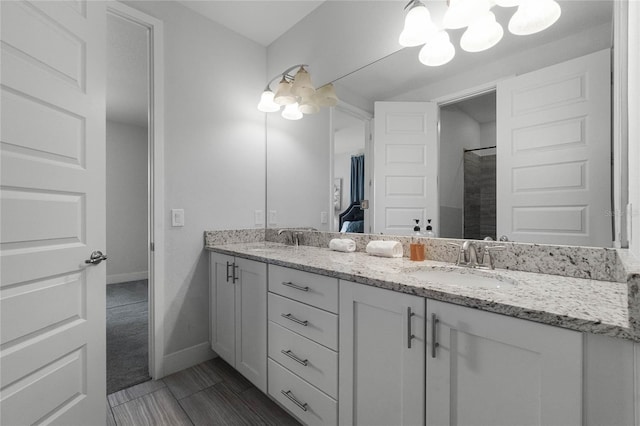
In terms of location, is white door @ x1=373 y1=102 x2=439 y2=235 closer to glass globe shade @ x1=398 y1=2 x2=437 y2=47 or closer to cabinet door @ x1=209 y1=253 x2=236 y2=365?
glass globe shade @ x1=398 y1=2 x2=437 y2=47

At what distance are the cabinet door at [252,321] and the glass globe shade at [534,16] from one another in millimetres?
1582

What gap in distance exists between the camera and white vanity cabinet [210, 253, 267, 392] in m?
1.53

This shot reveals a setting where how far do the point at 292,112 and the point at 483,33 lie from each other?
1.34 m

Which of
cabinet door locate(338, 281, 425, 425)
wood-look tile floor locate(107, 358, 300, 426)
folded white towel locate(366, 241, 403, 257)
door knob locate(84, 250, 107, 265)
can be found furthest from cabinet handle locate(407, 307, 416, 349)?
door knob locate(84, 250, 107, 265)

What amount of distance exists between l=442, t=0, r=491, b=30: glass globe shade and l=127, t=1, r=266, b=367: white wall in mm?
1614

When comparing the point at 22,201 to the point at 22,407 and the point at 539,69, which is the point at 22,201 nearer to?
the point at 22,407

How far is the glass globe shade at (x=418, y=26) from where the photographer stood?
137 cm

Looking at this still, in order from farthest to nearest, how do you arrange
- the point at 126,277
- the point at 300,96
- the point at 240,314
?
the point at 126,277 → the point at 300,96 → the point at 240,314

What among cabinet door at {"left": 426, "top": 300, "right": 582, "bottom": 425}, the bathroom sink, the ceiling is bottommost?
cabinet door at {"left": 426, "top": 300, "right": 582, "bottom": 425}

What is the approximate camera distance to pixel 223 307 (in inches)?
73.8

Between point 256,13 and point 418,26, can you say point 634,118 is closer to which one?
point 418,26

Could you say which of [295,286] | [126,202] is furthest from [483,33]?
[126,202]

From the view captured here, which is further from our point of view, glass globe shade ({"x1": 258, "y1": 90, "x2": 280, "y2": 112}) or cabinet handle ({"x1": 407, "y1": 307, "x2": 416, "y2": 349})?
glass globe shade ({"x1": 258, "y1": 90, "x2": 280, "y2": 112})

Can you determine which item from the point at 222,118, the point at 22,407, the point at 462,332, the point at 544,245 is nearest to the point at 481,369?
the point at 462,332
